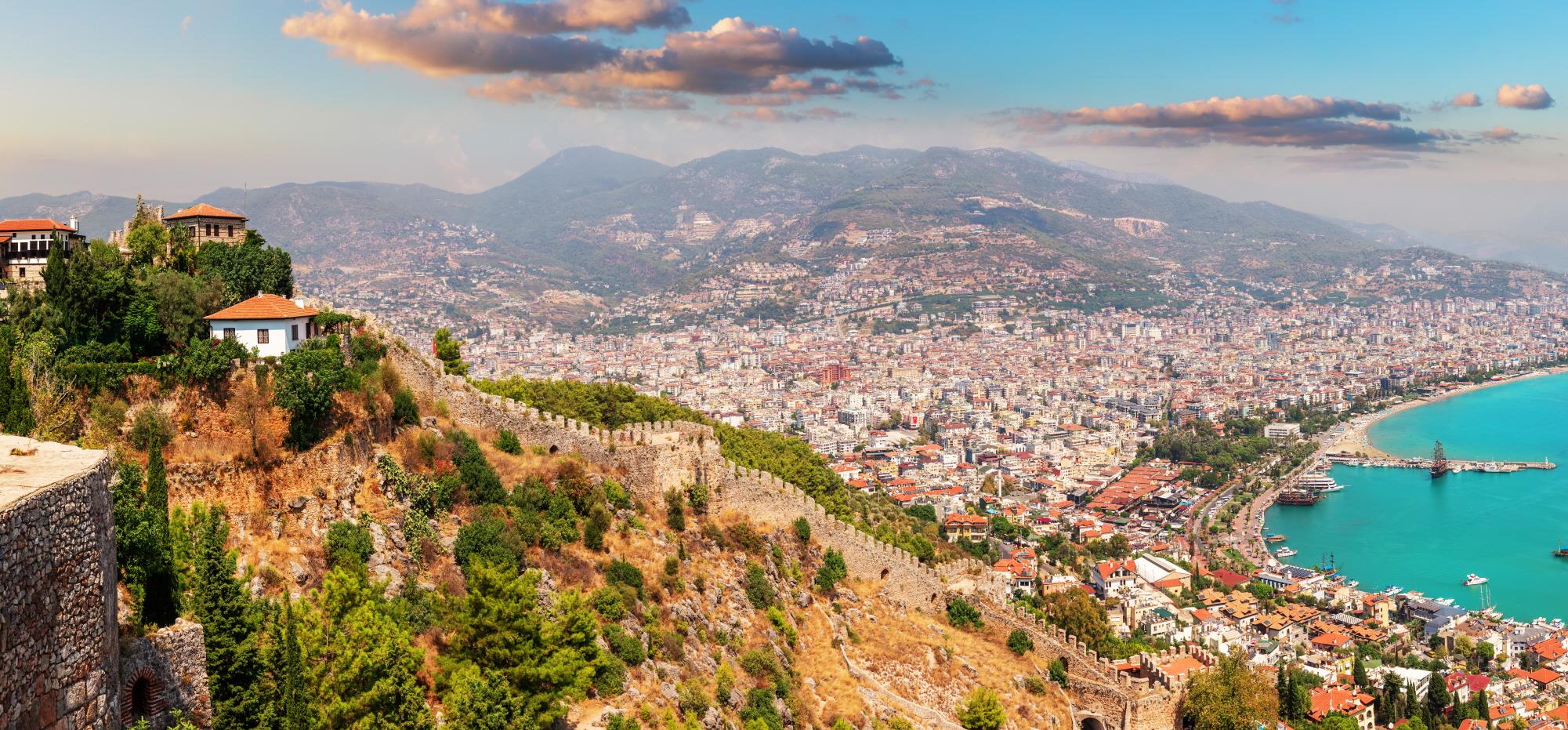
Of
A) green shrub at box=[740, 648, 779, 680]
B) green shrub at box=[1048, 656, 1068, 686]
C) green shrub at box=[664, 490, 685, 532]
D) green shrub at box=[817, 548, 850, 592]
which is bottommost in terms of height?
green shrub at box=[1048, 656, 1068, 686]

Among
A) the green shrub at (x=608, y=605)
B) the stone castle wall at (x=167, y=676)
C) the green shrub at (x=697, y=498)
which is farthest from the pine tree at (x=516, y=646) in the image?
the green shrub at (x=697, y=498)

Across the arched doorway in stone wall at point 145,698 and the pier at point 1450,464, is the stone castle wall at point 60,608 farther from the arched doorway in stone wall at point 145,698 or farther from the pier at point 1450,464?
the pier at point 1450,464

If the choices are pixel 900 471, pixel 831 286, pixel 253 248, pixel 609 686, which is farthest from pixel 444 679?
pixel 831 286

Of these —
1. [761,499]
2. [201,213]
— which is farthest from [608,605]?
[201,213]

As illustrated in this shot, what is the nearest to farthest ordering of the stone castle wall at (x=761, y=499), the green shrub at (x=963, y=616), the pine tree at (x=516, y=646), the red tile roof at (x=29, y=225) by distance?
the pine tree at (x=516, y=646) → the red tile roof at (x=29, y=225) → the stone castle wall at (x=761, y=499) → the green shrub at (x=963, y=616)

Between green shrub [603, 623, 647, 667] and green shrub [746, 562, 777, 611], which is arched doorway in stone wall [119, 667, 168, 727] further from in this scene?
green shrub [746, 562, 777, 611]

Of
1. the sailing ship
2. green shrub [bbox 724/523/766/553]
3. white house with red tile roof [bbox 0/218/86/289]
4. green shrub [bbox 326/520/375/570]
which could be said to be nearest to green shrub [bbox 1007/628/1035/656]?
green shrub [bbox 724/523/766/553]

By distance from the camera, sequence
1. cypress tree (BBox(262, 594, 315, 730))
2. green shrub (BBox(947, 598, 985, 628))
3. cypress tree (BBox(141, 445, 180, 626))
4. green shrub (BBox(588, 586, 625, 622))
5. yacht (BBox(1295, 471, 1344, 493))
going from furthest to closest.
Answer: yacht (BBox(1295, 471, 1344, 493)) → green shrub (BBox(947, 598, 985, 628)) → green shrub (BBox(588, 586, 625, 622)) → cypress tree (BBox(262, 594, 315, 730)) → cypress tree (BBox(141, 445, 180, 626))
